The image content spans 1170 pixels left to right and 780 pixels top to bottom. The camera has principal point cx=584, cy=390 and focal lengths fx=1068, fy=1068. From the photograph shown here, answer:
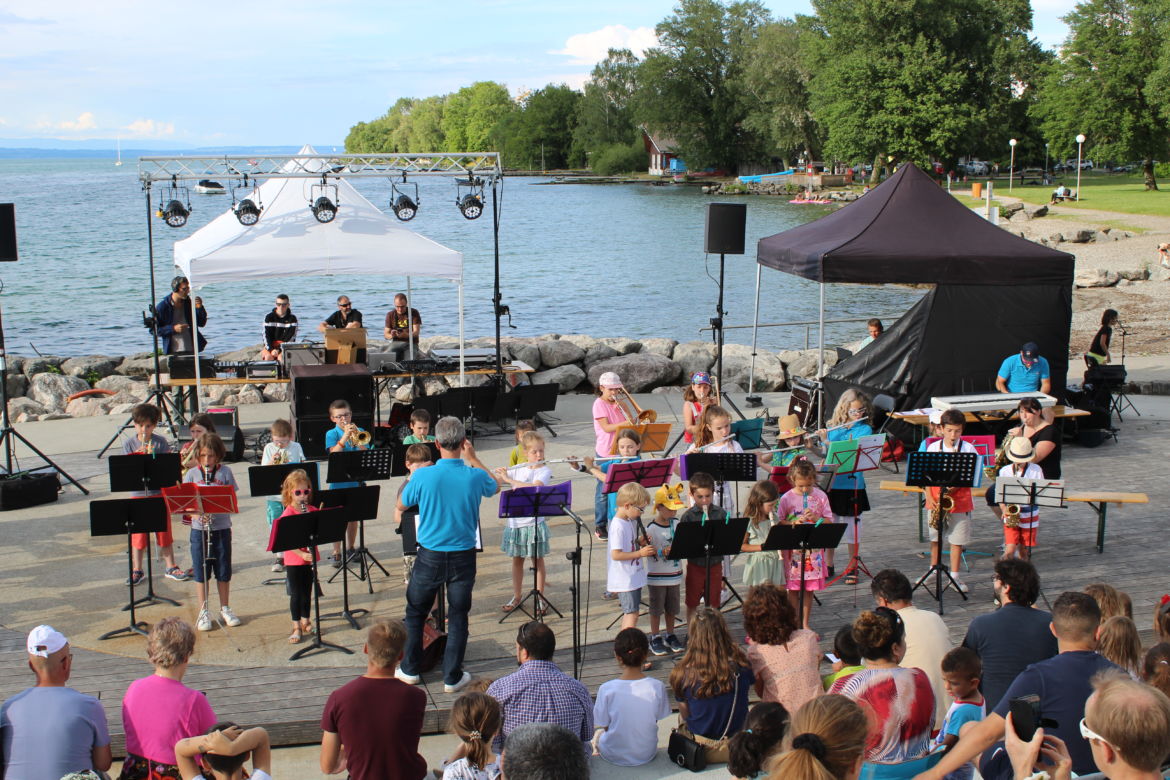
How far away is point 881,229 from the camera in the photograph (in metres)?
13.3

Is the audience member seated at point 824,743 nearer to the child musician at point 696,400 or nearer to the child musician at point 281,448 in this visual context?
the child musician at point 281,448


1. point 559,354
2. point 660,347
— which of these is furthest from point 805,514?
→ point 660,347

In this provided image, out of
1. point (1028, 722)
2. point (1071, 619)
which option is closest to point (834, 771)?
point (1028, 722)

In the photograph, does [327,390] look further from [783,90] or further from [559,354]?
[783,90]

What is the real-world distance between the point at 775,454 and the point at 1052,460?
2.90 m

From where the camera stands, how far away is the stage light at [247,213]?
46.9 ft

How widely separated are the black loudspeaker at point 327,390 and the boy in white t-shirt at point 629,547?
6664mm

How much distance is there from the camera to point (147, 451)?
30.5 ft

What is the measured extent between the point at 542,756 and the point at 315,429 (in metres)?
9.92

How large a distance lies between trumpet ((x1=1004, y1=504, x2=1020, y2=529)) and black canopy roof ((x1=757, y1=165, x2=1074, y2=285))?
170 inches

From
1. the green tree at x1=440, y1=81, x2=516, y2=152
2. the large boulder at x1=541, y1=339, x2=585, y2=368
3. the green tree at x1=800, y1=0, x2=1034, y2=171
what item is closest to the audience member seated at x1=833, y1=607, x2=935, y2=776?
the large boulder at x1=541, y1=339, x2=585, y2=368

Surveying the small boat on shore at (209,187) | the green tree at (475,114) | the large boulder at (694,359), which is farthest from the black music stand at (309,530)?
the green tree at (475,114)

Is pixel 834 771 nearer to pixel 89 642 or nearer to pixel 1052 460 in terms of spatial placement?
pixel 89 642

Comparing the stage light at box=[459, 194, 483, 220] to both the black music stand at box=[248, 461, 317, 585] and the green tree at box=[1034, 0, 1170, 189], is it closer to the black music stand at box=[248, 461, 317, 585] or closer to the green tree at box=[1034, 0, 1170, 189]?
the black music stand at box=[248, 461, 317, 585]
